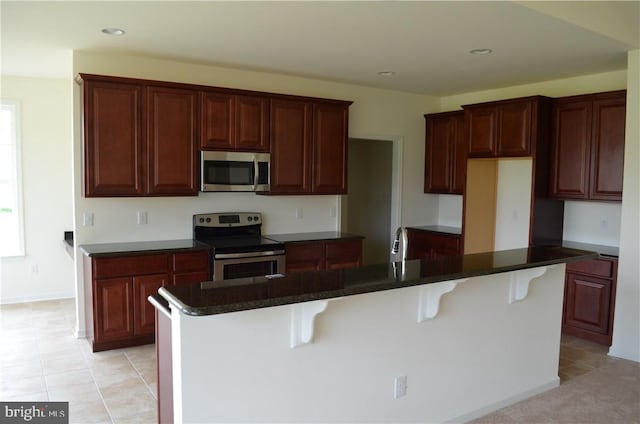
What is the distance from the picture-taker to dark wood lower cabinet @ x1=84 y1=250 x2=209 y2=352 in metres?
3.97

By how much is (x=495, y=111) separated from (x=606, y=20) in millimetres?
1673

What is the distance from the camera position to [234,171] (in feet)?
15.4

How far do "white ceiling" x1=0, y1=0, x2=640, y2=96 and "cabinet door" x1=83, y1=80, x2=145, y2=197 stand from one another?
391 mm

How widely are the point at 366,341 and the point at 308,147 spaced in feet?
9.61

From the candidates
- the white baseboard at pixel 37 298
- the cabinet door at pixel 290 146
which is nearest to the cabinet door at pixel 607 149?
the cabinet door at pixel 290 146

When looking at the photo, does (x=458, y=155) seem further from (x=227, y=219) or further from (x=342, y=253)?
(x=227, y=219)

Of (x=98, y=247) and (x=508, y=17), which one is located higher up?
(x=508, y=17)

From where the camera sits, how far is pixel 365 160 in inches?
285

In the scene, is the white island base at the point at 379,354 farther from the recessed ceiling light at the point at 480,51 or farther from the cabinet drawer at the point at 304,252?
the cabinet drawer at the point at 304,252

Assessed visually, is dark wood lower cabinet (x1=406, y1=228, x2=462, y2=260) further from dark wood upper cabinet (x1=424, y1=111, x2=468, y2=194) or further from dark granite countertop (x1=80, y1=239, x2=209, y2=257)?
dark granite countertop (x1=80, y1=239, x2=209, y2=257)

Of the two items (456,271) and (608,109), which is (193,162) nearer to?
(456,271)

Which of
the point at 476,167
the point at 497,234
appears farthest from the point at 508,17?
the point at 497,234

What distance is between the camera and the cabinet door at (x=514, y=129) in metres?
4.84

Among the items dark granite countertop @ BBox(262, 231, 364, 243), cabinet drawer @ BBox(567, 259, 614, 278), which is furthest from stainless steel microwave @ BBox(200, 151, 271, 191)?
cabinet drawer @ BBox(567, 259, 614, 278)
